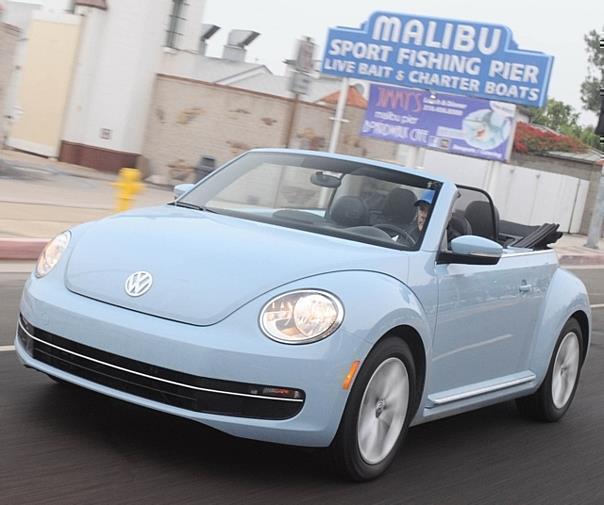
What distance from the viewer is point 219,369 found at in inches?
173

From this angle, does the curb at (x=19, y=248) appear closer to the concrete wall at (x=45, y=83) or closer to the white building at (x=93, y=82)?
the white building at (x=93, y=82)

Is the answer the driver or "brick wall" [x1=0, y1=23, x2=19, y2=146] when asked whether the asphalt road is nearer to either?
the driver

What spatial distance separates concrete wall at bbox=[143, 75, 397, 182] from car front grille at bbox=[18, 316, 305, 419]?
2106 cm

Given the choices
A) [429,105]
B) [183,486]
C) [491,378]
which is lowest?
[183,486]

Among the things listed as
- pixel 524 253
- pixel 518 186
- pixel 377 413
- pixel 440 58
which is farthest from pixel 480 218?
pixel 518 186

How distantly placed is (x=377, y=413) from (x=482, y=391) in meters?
1.16

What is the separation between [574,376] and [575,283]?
612 mm

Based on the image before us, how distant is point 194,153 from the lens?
26.2 metres

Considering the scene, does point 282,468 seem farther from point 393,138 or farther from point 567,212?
point 567,212

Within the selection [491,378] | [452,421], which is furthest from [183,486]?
[452,421]

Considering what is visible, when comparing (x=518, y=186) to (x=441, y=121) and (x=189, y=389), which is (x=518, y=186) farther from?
(x=189, y=389)

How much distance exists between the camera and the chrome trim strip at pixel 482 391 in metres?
5.45

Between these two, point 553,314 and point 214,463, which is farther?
point 553,314

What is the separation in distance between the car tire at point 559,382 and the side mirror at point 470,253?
4.85 feet
